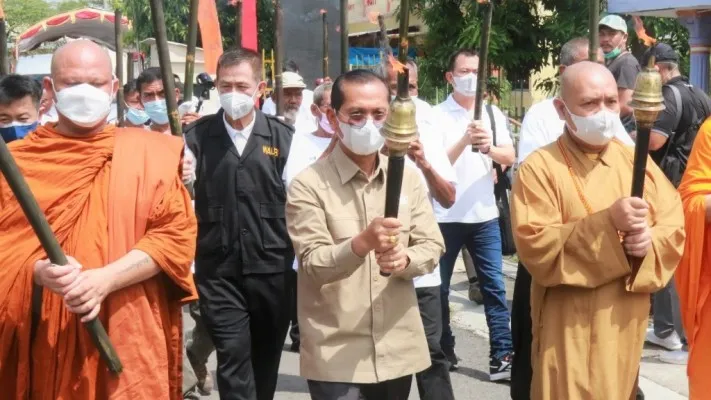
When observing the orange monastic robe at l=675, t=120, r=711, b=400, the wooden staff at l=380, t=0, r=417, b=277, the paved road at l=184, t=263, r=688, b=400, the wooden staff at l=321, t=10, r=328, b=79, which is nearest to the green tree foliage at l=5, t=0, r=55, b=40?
the wooden staff at l=321, t=10, r=328, b=79

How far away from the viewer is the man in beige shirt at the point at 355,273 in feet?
13.3

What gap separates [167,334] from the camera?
4.00 meters

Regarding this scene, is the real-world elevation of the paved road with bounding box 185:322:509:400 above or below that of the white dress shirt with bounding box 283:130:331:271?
below

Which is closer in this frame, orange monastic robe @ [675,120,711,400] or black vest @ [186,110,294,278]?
orange monastic robe @ [675,120,711,400]

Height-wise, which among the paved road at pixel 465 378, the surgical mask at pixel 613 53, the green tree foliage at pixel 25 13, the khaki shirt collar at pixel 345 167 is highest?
the green tree foliage at pixel 25 13

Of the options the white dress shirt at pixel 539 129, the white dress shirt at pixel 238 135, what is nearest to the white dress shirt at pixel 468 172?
the white dress shirt at pixel 539 129

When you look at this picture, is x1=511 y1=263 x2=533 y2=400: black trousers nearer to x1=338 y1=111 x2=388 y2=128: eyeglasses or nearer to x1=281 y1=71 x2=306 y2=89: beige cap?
x1=338 y1=111 x2=388 y2=128: eyeglasses

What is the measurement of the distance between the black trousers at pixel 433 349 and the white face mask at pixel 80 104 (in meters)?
1.89

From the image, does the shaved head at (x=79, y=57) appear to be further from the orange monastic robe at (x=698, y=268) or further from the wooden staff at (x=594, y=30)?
the orange monastic robe at (x=698, y=268)

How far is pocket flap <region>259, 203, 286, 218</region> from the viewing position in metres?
5.26

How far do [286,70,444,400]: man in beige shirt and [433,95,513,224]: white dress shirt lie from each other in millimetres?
2501

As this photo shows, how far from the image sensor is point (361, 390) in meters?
4.21

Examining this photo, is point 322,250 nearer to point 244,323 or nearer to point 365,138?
point 365,138

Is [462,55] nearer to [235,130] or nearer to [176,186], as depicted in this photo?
[235,130]
